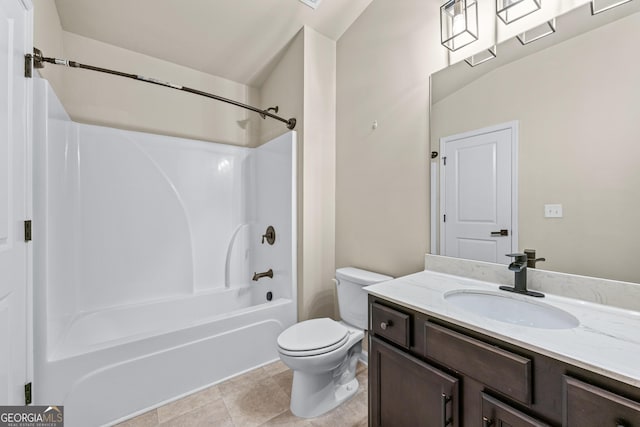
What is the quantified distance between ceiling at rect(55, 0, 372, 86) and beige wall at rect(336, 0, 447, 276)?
345 mm

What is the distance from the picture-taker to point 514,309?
1.07 metres

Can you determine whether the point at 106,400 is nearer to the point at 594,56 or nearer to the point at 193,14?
the point at 193,14

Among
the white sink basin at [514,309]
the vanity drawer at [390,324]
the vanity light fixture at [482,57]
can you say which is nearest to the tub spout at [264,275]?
the vanity drawer at [390,324]

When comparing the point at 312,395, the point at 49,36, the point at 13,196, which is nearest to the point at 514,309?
the point at 312,395

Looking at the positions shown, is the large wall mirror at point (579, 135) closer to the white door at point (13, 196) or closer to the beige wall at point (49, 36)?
the white door at point (13, 196)

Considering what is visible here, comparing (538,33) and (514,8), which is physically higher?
(514,8)

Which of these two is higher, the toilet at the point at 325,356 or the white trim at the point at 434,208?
the white trim at the point at 434,208

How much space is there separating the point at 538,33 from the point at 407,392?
64.7 inches

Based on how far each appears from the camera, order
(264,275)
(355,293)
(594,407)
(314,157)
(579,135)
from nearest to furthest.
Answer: (594,407)
(579,135)
(355,293)
(314,157)
(264,275)

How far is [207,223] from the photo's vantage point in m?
2.46

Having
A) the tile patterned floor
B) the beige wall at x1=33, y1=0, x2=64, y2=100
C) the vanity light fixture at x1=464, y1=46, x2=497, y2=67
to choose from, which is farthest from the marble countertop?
the beige wall at x1=33, y1=0, x2=64, y2=100

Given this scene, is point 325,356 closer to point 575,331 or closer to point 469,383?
point 469,383

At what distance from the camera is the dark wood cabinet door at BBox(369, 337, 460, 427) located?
2.91 feet

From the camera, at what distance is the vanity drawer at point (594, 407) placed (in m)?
0.55
